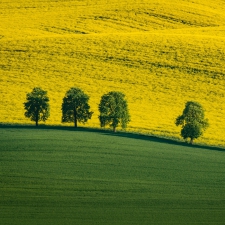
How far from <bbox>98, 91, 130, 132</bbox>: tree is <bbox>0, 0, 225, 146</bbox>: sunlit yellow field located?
38.2 inches

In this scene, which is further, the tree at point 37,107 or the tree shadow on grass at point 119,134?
the tree at point 37,107

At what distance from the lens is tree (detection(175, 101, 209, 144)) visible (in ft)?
135

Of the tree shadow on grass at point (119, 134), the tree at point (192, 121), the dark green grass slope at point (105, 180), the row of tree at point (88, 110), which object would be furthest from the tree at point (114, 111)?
the dark green grass slope at point (105, 180)

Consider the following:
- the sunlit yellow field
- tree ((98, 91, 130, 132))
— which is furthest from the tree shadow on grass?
the sunlit yellow field

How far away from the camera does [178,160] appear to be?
34594 millimetres

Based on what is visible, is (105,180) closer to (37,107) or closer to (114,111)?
(114,111)

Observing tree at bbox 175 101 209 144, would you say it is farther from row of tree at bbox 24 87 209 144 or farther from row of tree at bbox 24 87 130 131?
row of tree at bbox 24 87 130 131

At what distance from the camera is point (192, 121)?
4200 cm

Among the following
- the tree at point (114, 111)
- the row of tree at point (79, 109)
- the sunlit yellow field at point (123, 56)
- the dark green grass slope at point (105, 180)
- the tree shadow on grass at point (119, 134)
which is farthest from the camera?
the sunlit yellow field at point (123, 56)

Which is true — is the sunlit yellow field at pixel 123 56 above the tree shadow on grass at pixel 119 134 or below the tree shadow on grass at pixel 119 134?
above

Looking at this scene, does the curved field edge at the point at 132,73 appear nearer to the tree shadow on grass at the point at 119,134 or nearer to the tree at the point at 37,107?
the tree at the point at 37,107

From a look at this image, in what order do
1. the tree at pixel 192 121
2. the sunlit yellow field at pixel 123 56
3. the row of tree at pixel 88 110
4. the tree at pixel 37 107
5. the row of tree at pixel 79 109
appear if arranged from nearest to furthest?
the tree at pixel 192 121 → the row of tree at pixel 88 110 → the row of tree at pixel 79 109 → the tree at pixel 37 107 → the sunlit yellow field at pixel 123 56

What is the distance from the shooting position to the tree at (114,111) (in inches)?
1690

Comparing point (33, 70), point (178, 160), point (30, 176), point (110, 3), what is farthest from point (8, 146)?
point (110, 3)
